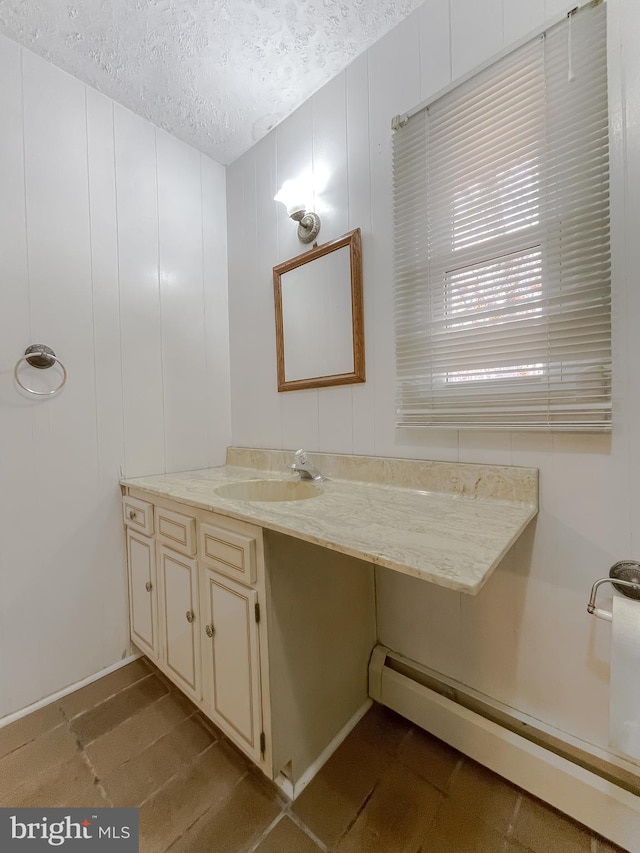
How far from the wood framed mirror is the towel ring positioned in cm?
90

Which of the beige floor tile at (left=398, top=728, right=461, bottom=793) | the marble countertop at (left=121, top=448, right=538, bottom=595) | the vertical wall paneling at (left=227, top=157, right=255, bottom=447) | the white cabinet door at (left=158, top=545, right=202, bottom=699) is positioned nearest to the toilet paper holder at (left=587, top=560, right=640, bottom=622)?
the marble countertop at (left=121, top=448, right=538, bottom=595)

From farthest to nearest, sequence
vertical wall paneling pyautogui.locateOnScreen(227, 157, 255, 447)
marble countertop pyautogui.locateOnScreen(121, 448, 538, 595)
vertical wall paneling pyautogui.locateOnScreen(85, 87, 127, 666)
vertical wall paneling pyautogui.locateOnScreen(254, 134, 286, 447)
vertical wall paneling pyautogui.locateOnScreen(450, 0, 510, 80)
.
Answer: vertical wall paneling pyautogui.locateOnScreen(227, 157, 255, 447) < vertical wall paneling pyautogui.locateOnScreen(254, 134, 286, 447) < vertical wall paneling pyautogui.locateOnScreen(85, 87, 127, 666) < vertical wall paneling pyautogui.locateOnScreen(450, 0, 510, 80) < marble countertop pyautogui.locateOnScreen(121, 448, 538, 595)

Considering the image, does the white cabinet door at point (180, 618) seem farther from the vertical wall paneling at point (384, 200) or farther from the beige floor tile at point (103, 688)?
the vertical wall paneling at point (384, 200)

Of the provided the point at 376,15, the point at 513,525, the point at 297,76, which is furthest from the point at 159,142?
the point at 513,525

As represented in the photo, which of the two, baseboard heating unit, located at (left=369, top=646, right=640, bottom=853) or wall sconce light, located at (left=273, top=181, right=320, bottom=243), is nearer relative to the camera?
baseboard heating unit, located at (left=369, top=646, right=640, bottom=853)

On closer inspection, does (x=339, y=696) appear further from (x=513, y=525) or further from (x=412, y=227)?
(x=412, y=227)

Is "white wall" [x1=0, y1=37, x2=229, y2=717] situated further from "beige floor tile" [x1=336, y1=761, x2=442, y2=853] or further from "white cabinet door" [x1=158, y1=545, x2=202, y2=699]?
"beige floor tile" [x1=336, y1=761, x2=442, y2=853]

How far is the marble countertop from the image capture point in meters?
0.67

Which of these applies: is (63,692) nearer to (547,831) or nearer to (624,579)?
(547,831)

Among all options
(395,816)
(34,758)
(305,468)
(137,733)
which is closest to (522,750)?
(395,816)

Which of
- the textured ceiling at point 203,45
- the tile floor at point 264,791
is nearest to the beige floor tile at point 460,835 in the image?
the tile floor at point 264,791

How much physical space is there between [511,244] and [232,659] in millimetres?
1484

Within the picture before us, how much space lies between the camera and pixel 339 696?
3.89 feet

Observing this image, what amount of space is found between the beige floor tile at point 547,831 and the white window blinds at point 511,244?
3.45 ft
